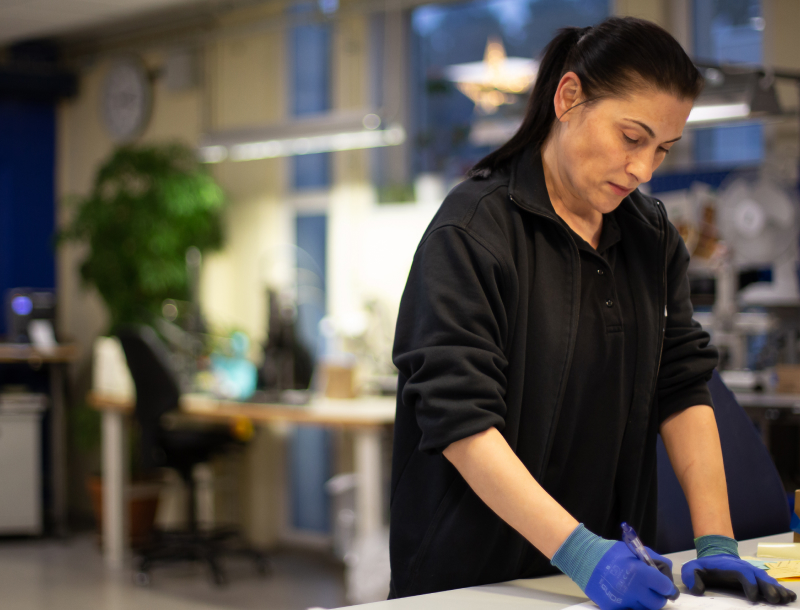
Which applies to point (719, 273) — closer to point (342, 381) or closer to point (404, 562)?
point (342, 381)

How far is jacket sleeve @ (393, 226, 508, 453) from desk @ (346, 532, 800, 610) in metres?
0.18

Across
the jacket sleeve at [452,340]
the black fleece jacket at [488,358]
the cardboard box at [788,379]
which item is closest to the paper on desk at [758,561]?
the black fleece jacket at [488,358]

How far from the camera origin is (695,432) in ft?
4.48

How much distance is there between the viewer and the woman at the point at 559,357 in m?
1.12

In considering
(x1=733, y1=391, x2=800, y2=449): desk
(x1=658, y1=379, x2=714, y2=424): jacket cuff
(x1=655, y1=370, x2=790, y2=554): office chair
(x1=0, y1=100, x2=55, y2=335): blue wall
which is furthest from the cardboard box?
(x1=0, y1=100, x2=55, y2=335): blue wall

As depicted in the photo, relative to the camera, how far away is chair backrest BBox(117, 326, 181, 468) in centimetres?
447

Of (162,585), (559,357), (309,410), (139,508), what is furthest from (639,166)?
(139,508)

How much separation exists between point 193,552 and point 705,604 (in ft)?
13.2

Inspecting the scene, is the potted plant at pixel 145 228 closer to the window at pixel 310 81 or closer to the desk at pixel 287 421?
the window at pixel 310 81

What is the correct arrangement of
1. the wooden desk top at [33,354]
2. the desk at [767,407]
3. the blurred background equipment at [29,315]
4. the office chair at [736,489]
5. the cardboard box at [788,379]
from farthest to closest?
1. the blurred background equipment at [29,315]
2. the wooden desk top at [33,354]
3. the cardboard box at [788,379]
4. the desk at [767,407]
5. the office chair at [736,489]

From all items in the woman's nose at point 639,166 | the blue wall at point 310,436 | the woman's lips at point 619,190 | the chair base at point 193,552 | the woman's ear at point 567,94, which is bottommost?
the chair base at point 193,552

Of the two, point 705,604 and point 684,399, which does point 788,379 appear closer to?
point 684,399

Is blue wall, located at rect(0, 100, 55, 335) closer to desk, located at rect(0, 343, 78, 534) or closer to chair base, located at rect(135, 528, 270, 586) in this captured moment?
desk, located at rect(0, 343, 78, 534)

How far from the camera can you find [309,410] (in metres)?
4.05
